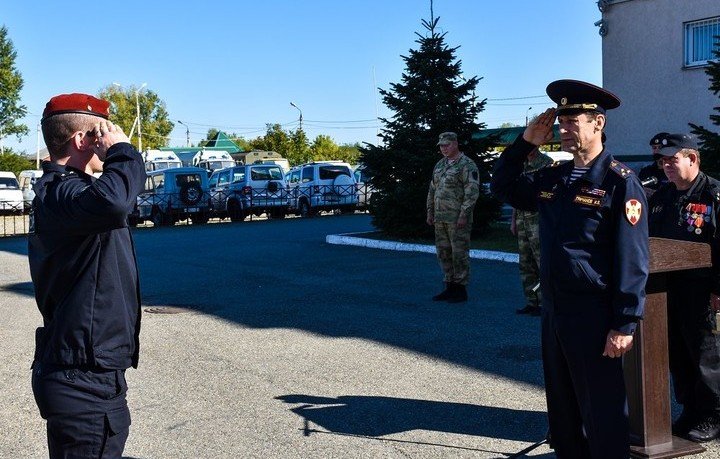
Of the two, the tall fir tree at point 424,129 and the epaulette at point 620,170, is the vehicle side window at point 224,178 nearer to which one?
the tall fir tree at point 424,129

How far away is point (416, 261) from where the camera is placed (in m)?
15.1

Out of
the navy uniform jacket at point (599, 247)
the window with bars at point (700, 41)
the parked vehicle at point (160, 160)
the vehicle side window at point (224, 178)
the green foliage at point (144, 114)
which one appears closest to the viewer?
the navy uniform jacket at point (599, 247)

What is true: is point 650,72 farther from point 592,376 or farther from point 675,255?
point 592,376

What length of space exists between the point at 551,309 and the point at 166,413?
3202 millimetres

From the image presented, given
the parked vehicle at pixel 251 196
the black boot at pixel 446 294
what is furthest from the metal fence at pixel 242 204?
the black boot at pixel 446 294

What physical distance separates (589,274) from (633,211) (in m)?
0.33

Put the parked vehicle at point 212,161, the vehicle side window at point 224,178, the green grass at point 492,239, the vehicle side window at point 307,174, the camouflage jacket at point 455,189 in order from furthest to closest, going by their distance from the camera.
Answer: the parked vehicle at point 212,161
the vehicle side window at point 224,178
the vehicle side window at point 307,174
the green grass at point 492,239
the camouflage jacket at point 455,189

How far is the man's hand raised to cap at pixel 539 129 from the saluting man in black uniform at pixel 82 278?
184cm

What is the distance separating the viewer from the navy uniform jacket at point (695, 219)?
17.1 ft

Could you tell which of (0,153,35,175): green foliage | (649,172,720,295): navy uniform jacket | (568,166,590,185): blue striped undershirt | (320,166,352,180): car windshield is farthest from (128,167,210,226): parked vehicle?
(0,153,35,175): green foliage

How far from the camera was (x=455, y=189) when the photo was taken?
10281mm

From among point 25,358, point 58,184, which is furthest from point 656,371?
point 25,358

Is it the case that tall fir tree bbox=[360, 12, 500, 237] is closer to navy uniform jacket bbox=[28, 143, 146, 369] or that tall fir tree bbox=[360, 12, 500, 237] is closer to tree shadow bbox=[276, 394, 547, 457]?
tree shadow bbox=[276, 394, 547, 457]

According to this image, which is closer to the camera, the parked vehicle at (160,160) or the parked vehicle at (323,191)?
the parked vehicle at (323,191)
